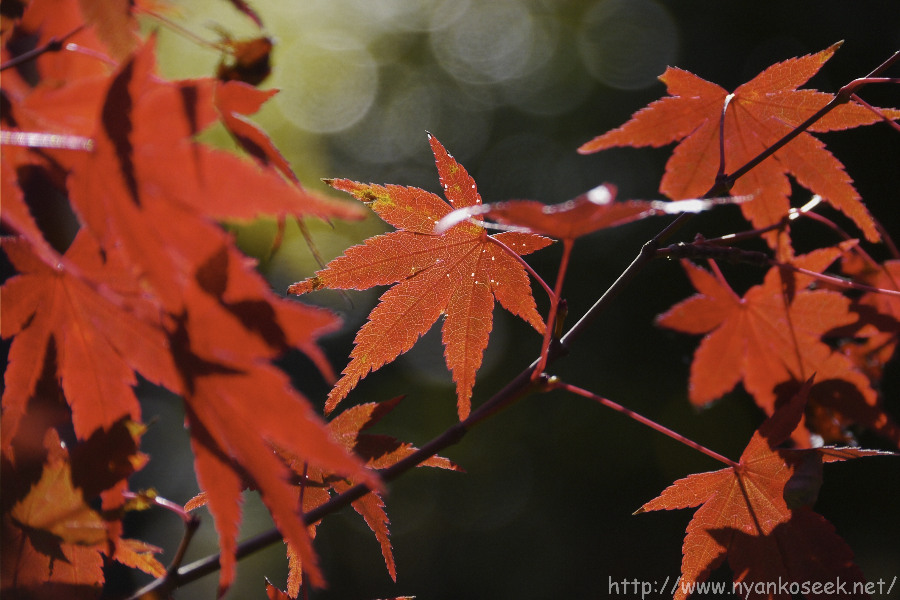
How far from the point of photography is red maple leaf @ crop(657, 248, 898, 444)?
1166 millimetres

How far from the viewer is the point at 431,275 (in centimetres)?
99

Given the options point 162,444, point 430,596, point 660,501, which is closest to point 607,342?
point 430,596

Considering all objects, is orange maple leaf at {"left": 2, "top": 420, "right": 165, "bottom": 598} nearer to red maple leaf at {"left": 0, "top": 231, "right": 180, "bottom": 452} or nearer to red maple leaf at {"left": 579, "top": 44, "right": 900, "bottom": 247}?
red maple leaf at {"left": 0, "top": 231, "right": 180, "bottom": 452}

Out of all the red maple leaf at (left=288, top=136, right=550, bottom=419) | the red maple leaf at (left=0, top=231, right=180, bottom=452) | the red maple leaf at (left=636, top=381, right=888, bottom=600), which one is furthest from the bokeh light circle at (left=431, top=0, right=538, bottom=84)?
the red maple leaf at (left=0, top=231, right=180, bottom=452)

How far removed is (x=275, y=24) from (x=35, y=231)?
429 inches

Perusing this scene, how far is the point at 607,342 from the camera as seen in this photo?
6004 mm

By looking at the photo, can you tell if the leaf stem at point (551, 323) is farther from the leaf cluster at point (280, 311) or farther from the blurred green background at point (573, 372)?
the blurred green background at point (573, 372)

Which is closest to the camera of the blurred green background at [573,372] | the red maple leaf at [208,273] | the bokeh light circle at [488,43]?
the red maple leaf at [208,273]

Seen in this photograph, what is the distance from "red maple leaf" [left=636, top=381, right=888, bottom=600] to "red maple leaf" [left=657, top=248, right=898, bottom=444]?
36 cm

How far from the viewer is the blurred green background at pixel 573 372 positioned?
5.16 metres

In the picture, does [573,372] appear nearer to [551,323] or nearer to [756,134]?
[756,134]

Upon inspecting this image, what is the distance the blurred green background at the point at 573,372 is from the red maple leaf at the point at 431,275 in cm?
337

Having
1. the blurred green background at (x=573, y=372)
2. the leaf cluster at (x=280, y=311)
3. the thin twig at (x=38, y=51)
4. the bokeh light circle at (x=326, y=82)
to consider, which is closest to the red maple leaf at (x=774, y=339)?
the leaf cluster at (x=280, y=311)

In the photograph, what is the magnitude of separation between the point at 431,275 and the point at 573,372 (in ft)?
16.7
